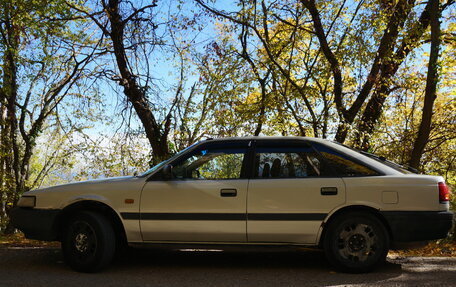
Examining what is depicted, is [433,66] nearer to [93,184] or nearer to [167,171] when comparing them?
[167,171]

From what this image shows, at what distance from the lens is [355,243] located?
17.7 ft

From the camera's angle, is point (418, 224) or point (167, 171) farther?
point (167, 171)

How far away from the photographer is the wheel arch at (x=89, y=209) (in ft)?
19.0

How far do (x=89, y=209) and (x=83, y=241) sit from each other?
16.1 inches

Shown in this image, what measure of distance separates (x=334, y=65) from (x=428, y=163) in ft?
28.8

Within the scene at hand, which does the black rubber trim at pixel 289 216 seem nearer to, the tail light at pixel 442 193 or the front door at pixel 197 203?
the front door at pixel 197 203

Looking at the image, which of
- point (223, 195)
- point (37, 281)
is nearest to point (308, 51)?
point (223, 195)

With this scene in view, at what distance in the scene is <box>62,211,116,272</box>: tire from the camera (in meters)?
5.59

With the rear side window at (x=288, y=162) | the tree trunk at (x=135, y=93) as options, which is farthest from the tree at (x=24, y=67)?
the rear side window at (x=288, y=162)

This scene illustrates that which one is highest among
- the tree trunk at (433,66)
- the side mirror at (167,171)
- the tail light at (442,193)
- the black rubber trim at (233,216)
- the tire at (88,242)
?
the tree trunk at (433,66)

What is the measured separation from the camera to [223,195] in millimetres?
5508

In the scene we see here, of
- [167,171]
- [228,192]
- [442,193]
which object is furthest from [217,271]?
[442,193]

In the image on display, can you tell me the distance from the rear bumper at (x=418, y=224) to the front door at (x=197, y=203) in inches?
69.0

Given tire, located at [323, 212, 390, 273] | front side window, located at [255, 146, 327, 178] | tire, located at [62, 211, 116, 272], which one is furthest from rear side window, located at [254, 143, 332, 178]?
tire, located at [62, 211, 116, 272]
